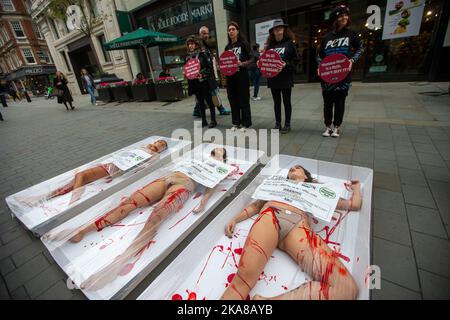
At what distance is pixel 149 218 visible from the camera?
1.65m

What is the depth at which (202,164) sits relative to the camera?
2.23m

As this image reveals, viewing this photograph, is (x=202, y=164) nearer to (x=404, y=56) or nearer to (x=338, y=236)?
(x=338, y=236)

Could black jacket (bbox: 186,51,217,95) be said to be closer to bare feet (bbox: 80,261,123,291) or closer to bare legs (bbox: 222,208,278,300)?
bare legs (bbox: 222,208,278,300)

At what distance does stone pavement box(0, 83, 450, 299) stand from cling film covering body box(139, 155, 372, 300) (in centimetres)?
20

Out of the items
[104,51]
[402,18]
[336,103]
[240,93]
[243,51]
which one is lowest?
[336,103]

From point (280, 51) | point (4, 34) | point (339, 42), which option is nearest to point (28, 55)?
point (4, 34)

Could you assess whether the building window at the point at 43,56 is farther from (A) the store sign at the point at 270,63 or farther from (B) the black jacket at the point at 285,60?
(B) the black jacket at the point at 285,60

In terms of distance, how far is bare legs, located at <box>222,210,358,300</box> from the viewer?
1.06 meters

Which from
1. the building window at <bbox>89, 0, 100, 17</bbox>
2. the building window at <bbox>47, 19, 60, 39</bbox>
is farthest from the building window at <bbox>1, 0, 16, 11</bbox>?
the building window at <bbox>89, 0, 100, 17</bbox>

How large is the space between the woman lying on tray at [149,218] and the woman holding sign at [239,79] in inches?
89.0

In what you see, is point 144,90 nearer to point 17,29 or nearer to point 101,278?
point 101,278

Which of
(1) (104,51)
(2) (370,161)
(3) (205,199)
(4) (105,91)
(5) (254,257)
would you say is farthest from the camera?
(1) (104,51)

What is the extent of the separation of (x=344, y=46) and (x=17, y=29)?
1559 inches

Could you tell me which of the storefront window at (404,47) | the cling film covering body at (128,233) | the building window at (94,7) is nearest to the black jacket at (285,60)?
the cling film covering body at (128,233)
